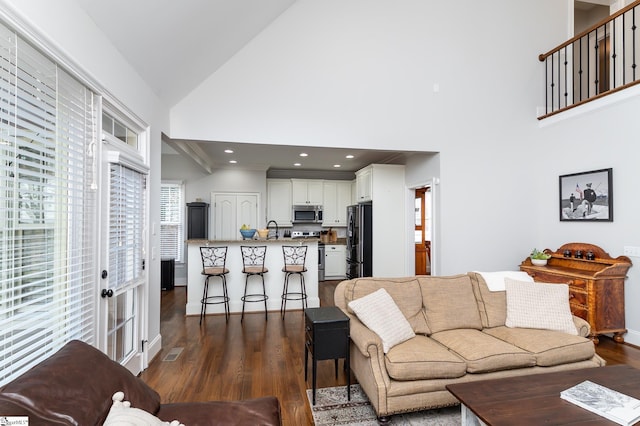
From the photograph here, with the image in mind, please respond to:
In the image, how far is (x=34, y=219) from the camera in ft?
5.44

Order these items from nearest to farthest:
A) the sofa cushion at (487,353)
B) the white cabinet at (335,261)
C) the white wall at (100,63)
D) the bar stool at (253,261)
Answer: the white wall at (100,63) < the sofa cushion at (487,353) < the bar stool at (253,261) < the white cabinet at (335,261)

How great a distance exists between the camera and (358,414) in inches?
90.0

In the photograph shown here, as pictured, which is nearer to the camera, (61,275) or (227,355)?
(61,275)

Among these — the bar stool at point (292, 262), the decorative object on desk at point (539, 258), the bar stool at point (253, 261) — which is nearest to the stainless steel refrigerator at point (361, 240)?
the bar stool at point (292, 262)

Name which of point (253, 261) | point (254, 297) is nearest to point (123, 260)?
point (253, 261)

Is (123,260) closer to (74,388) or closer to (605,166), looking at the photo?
(74,388)

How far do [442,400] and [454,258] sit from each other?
273cm

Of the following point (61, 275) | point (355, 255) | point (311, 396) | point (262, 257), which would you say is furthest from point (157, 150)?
point (355, 255)

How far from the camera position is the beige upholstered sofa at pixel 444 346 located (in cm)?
214

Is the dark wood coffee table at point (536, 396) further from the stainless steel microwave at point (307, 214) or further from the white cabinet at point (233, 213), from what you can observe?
the white cabinet at point (233, 213)

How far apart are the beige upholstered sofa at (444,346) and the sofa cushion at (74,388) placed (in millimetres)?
1421

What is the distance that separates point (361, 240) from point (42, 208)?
4767 millimetres

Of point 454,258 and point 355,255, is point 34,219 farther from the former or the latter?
point 355,255

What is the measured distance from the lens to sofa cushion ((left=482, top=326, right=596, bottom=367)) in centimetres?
238
